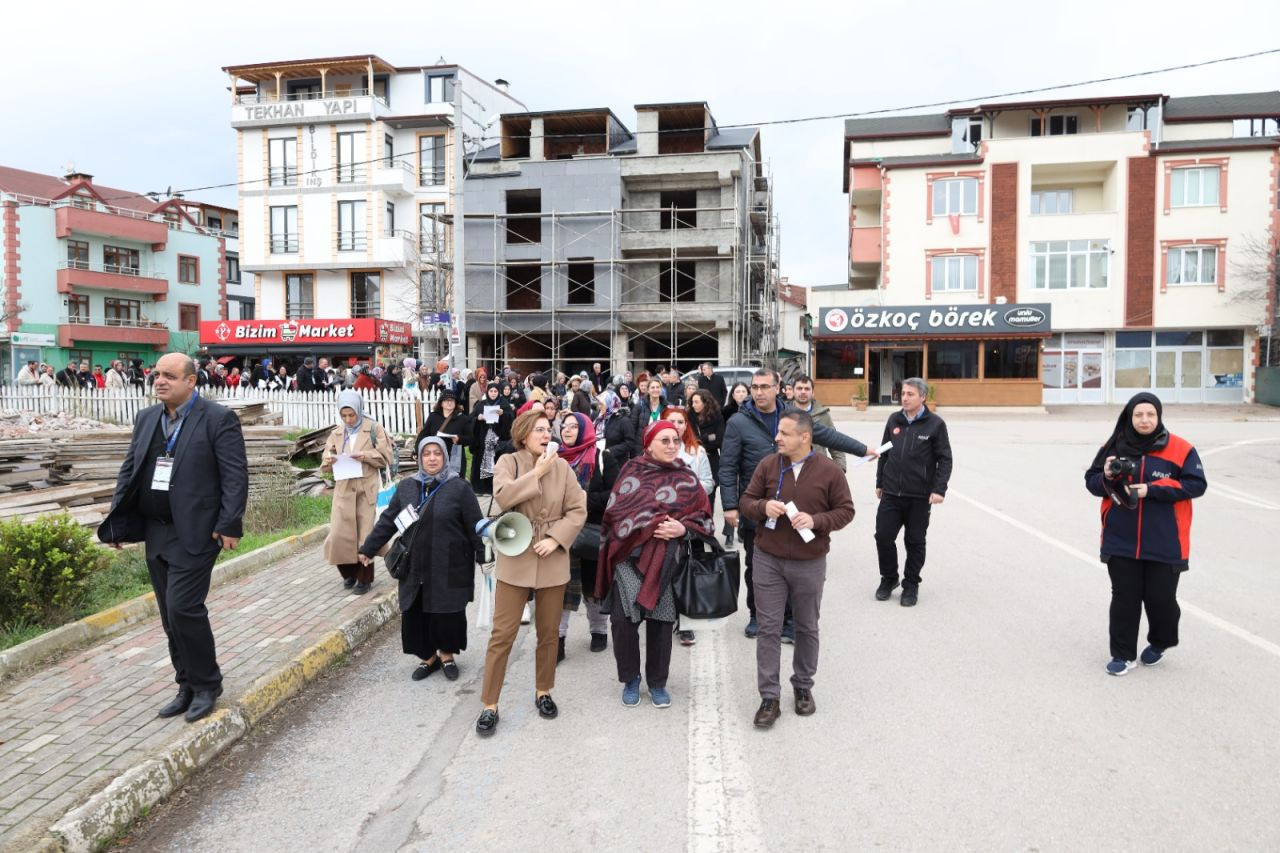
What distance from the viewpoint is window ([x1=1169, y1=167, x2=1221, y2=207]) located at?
1428 inches

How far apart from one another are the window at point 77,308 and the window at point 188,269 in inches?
221

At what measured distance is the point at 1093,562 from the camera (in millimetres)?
8812

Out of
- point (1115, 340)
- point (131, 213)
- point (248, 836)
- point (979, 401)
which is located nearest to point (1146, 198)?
point (1115, 340)

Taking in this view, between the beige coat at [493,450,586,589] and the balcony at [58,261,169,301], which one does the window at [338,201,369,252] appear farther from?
the beige coat at [493,450,586,589]

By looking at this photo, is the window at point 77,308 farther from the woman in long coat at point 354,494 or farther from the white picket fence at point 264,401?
the woman in long coat at point 354,494

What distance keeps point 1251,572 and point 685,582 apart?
6.43 meters

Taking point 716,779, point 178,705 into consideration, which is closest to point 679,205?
point 178,705

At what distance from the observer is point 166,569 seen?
4852 mm

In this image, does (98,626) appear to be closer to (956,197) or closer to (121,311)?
(956,197)

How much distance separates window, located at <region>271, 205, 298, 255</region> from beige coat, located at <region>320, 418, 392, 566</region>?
39.5m

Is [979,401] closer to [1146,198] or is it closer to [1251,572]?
[1146,198]

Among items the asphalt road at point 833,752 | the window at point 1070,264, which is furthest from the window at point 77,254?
the asphalt road at point 833,752

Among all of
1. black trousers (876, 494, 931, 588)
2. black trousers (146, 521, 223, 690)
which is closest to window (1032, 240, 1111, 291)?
black trousers (876, 494, 931, 588)

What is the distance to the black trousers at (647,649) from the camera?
17.0ft
